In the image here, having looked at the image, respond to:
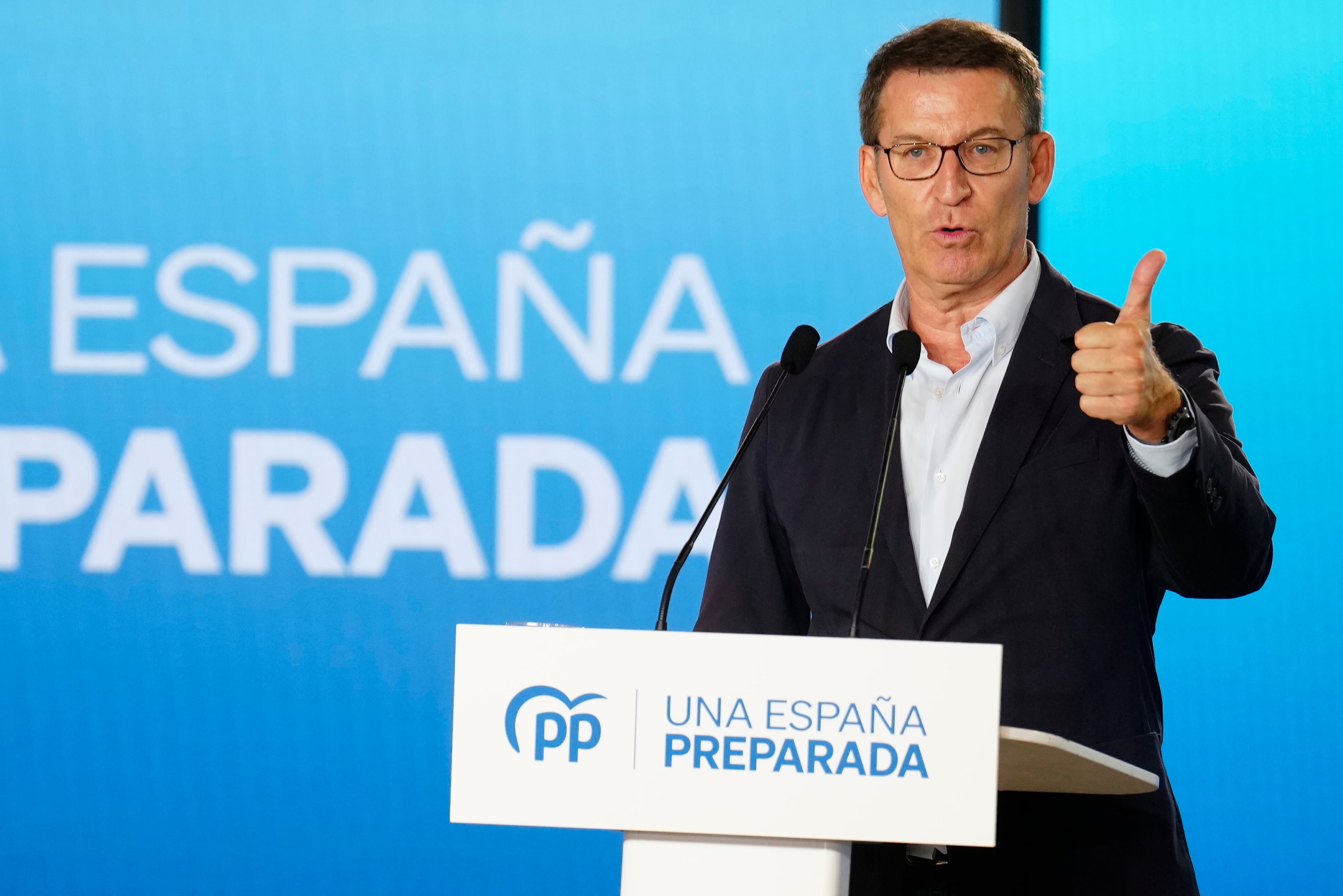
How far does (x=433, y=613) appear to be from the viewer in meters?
→ 2.86

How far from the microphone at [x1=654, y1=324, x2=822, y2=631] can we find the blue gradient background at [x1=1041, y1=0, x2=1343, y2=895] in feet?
5.27

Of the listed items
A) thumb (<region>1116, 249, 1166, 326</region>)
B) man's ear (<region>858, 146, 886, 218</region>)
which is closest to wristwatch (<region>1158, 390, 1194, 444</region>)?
thumb (<region>1116, 249, 1166, 326</region>)

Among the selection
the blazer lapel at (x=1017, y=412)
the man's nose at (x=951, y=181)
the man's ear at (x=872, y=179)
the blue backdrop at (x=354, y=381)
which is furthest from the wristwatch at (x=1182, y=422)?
the blue backdrop at (x=354, y=381)

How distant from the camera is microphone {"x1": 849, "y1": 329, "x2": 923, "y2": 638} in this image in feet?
4.14

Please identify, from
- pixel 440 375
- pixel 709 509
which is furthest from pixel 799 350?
pixel 440 375

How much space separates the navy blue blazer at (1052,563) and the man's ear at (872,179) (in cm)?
26

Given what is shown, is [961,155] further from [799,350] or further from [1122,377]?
[1122,377]

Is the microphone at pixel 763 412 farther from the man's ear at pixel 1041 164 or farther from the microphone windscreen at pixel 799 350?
the man's ear at pixel 1041 164

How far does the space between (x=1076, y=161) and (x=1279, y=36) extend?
54cm

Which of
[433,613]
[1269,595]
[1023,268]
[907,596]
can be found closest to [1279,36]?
[1269,595]

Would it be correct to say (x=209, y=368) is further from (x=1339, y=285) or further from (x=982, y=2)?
(x=1339, y=285)

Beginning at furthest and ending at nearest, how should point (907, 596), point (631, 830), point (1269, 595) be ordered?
point (1269, 595) < point (907, 596) < point (631, 830)

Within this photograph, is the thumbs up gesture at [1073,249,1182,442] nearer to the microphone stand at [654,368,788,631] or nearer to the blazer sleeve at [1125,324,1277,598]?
the blazer sleeve at [1125,324,1277,598]

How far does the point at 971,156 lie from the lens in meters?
1.69
